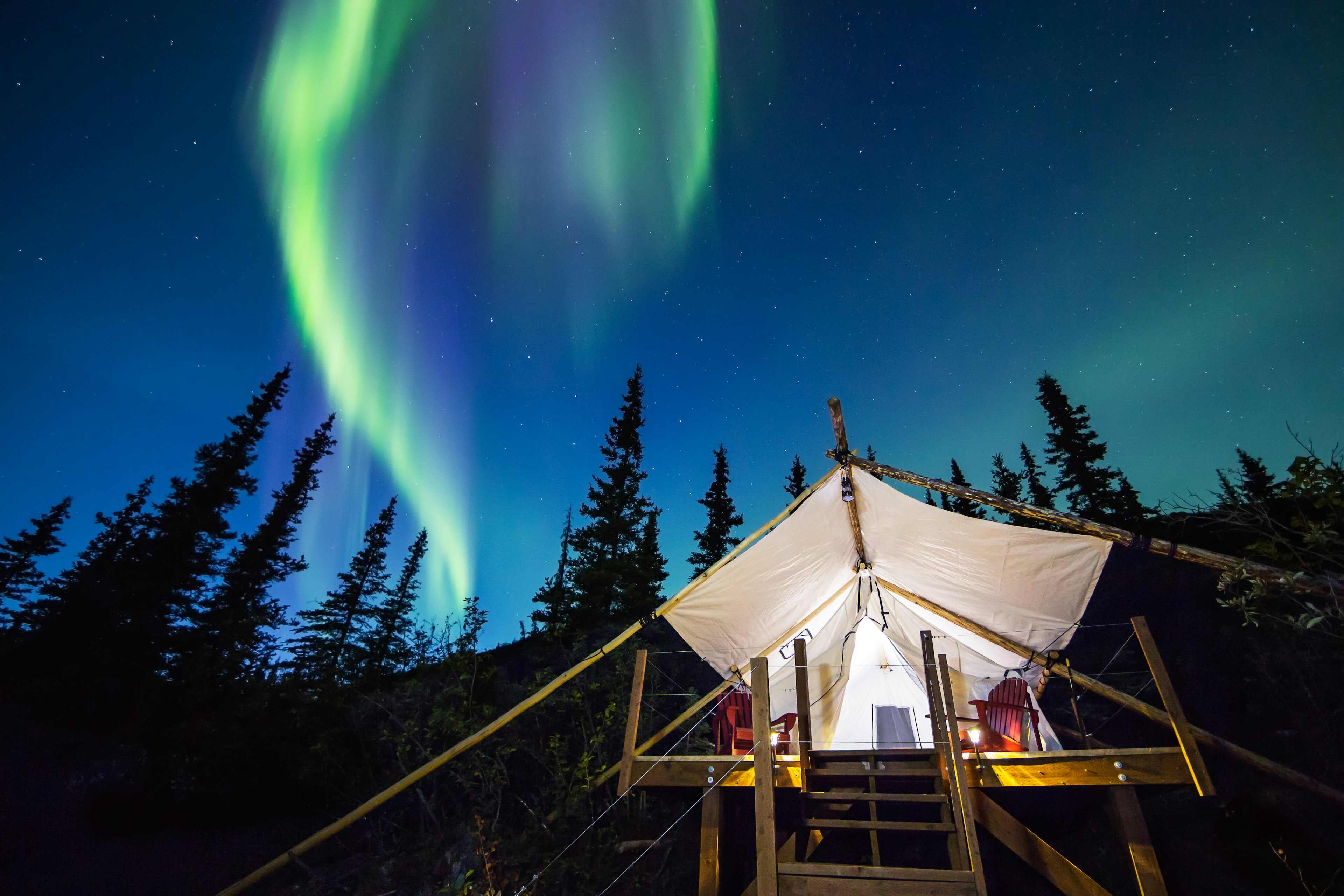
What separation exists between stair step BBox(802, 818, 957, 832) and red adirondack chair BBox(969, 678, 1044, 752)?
2470 mm

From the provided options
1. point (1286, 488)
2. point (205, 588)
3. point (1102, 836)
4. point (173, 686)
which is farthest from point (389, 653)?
point (1286, 488)

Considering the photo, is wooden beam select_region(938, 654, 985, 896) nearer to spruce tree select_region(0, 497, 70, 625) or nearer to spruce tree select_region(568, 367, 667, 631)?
spruce tree select_region(568, 367, 667, 631)

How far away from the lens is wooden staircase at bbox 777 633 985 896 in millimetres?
3975

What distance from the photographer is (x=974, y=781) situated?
5355mm

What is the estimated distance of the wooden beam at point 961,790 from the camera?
12.8ft

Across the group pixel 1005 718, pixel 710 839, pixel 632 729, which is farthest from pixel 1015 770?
pixel 632 729

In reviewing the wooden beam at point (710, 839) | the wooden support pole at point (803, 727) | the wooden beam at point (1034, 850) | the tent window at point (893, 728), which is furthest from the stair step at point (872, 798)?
the tent window at point (893, 728)

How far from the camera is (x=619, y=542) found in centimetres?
2228

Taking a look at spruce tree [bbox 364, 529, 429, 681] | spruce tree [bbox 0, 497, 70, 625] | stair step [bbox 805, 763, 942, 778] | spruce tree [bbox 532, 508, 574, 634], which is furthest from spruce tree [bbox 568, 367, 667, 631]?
spruce tree [bbox 0, 497, 70, 625]

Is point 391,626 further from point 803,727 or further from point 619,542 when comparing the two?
point 803,727

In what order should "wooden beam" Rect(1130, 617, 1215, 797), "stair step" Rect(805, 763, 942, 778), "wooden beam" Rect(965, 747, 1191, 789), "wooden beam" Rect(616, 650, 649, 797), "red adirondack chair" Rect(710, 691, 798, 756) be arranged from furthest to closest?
"red adirondack chair" Rect(710, 691, 798, 756)
"wooden beam" Rect(616, 650, 649, 797)
"stair step" Rect(805, 763, 942, 778)
"wooden beam" Rect(965, 747, 1191, 789)
"wooden beam" Rect(1130, 617, 1215, 797)

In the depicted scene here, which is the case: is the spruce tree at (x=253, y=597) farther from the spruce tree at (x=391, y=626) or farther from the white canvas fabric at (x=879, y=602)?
the white canvas fabric at (x=879, y=602)

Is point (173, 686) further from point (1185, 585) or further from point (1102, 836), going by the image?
point (1185, 585)

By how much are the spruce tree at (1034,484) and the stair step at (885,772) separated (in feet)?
86.5
